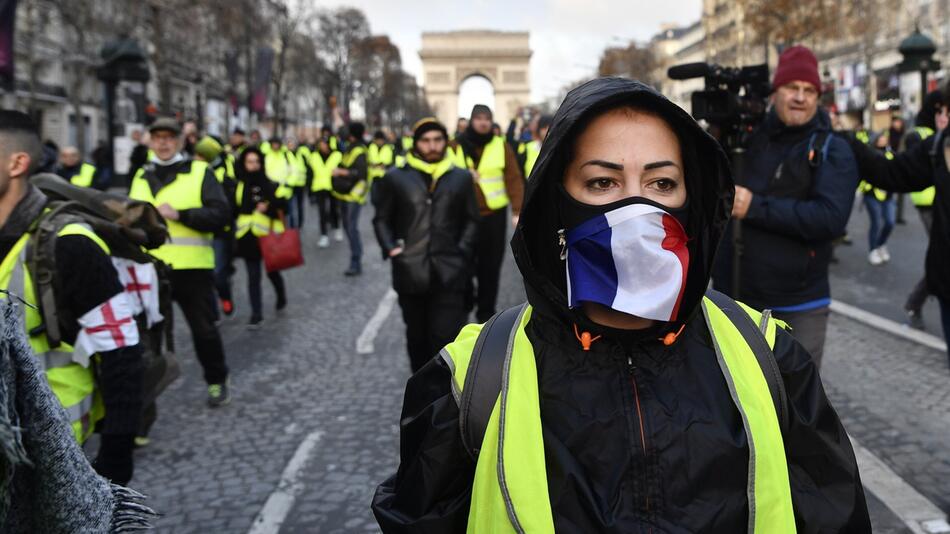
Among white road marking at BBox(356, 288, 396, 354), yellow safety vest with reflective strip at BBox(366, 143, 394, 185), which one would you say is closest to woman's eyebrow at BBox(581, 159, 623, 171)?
white road marking at BBox(356, 288, 396, 354)

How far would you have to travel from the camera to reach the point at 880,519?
3842 mm

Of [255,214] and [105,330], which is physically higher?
[255,214]

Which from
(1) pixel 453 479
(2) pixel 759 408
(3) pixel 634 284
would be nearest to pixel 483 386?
(1) pixel 453 479

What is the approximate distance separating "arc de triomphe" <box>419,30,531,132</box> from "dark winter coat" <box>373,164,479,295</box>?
259ft

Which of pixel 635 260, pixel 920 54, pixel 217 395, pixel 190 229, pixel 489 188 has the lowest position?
pixel 217 395

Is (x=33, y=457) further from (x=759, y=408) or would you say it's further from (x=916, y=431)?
(x=916, y=431)

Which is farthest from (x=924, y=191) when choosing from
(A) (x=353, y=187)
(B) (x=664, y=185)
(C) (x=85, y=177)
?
(A) (x=353, y=187)

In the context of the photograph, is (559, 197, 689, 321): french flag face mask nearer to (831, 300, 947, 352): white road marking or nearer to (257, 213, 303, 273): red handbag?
(831, 300, 947, 352): white road marking

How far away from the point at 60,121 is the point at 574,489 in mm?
57774

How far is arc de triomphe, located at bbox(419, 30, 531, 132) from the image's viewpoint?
84.2 meters

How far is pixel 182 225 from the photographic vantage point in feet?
19.8

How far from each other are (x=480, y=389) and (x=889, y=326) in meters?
6.83

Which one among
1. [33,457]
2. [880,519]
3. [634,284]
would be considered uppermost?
[634,284]

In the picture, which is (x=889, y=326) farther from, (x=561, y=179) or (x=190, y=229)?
(x=561, y=179)
